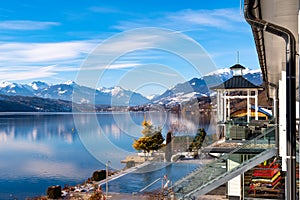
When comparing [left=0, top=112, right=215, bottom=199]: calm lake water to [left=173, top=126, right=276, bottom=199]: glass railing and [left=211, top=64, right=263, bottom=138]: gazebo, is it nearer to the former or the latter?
[left=211, top=64, right=263, bottom=138]: gazebo

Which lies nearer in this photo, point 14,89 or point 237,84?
point 237,84

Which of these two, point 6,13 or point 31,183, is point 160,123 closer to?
point 31,183

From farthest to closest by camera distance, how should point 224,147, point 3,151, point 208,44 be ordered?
point 3,151 → point 208,44 → point 224,147

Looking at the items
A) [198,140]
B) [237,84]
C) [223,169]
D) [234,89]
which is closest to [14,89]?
[198,140]

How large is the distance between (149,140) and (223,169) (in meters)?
12.2

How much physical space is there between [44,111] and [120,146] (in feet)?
216

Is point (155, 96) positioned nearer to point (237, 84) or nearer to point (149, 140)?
point (149, 140)

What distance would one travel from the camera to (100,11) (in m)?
50.1

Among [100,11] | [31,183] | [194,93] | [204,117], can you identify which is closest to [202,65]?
[194,93]

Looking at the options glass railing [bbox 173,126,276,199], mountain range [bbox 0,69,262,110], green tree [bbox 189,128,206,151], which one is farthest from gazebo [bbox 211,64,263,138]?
green tree [bbox 189,128,206,151]

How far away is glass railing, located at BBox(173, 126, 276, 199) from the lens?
6.54 meters

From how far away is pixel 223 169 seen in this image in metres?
6.63

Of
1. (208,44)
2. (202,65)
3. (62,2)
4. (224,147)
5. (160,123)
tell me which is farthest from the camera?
(62,2)

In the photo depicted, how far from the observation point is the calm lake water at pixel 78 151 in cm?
1992
